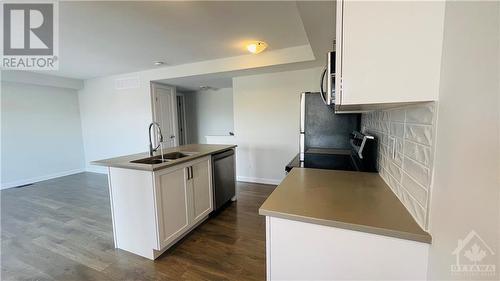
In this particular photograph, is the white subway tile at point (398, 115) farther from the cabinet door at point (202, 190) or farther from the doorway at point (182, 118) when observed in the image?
the doorway at point (182, 118)

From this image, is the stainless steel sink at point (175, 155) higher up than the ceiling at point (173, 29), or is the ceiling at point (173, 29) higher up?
the ceiling at point (173, 29)

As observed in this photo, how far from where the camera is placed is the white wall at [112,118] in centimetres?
470

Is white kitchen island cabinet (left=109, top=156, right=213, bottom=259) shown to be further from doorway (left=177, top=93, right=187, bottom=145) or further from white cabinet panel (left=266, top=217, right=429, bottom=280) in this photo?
doorway (left=177, top=93, right=187, bottom=145)

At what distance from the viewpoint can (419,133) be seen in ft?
2.80

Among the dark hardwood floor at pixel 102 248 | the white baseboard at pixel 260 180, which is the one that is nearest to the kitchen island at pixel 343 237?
the dark hardwood floor at pixel 102 248

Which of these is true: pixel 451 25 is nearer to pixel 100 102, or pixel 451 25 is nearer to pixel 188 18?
pixel 188 18

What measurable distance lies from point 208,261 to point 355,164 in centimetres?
158

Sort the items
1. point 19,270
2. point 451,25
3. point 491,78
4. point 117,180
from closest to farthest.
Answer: point 491,78
point 451,25
point 19,270
point 117,180

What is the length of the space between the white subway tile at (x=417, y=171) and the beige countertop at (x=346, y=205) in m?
0.17

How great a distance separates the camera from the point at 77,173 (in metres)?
5.50

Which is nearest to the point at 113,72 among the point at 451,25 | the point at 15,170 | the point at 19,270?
the point at 15,170

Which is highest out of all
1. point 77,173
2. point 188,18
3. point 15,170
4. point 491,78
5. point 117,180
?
point 188,18

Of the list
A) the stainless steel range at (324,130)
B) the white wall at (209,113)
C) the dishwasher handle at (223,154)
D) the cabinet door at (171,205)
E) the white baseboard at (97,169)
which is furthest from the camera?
the white wall at (209,113)

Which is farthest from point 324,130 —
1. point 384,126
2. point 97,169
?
point 97,169
